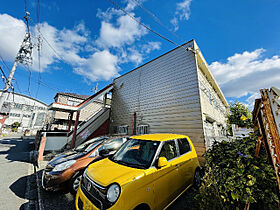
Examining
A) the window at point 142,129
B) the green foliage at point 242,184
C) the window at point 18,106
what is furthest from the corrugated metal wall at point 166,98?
the window at point 18,106

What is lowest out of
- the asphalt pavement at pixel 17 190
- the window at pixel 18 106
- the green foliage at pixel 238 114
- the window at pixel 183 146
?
the asphalt pavement at pixel 17 190

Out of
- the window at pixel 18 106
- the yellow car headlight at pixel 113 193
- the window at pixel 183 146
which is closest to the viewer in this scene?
the yellow car headlight at pixel 113 193

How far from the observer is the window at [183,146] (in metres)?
3.03

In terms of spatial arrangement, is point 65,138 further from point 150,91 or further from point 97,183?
point 97,183

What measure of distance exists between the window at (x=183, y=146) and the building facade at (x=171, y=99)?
2022 mm

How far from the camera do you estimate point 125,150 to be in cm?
288

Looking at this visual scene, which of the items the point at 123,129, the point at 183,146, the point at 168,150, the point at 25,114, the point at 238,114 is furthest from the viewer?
the point at 25,114

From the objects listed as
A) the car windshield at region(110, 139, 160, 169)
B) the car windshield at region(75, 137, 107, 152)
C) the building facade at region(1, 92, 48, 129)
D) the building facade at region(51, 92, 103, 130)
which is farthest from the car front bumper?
the building facade at region(1, 92, 48, 129)

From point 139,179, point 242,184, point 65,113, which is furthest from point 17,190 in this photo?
point 65,113

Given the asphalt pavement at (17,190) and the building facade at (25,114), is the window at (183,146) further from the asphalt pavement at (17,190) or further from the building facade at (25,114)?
the building facade at (25,114)

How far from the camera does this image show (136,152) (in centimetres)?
291

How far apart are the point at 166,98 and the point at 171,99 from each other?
0.40 m

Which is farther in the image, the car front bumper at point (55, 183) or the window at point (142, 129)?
the window at point (142, 129)

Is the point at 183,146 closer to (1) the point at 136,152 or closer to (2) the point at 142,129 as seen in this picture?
(1) the point at 136,152
